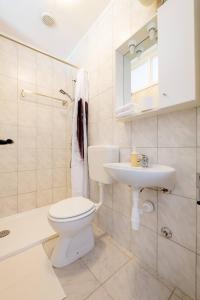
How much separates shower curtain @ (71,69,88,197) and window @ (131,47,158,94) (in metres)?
0.65

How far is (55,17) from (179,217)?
224 centimetres

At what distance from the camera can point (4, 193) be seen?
1732mm

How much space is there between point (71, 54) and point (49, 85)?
579 millimetres

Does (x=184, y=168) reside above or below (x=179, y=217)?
above

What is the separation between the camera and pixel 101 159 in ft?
4.43

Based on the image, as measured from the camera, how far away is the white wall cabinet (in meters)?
0.74

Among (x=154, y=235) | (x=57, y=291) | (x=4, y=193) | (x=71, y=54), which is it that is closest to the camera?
(x=57, y=291)

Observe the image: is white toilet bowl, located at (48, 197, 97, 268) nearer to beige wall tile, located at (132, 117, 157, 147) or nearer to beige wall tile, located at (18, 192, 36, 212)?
beige wall tile, located at (132, 117, 157, 147)

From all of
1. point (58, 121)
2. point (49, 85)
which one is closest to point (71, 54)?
point (49, 85)

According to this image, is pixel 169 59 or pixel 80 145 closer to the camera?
pixel 169 59

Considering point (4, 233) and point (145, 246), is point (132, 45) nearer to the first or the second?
point (145, 246)

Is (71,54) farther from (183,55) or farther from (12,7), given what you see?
(183,55)

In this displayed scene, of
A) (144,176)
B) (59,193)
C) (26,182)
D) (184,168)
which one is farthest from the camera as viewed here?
(59,193)

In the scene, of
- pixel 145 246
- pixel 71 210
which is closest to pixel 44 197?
pixel 71 210
